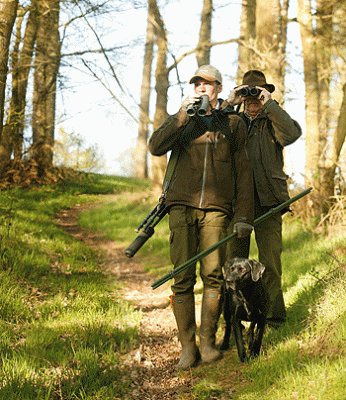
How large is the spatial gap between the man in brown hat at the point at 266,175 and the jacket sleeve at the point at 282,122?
10 millimetres

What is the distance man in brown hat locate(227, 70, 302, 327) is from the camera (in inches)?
159

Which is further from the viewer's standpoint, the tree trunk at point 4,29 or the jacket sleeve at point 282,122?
the tree trunk at point 4,29

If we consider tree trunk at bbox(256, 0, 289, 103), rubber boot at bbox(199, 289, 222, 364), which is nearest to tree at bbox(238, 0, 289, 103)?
tree trunk at bbox(256, 0, 289, 103)

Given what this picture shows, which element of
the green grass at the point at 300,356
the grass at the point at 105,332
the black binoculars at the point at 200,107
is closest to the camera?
the green grass at the point at 300,356

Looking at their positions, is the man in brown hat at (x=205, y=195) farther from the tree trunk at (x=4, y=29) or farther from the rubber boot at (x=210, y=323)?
the tree trunk at (x=4, y=29)

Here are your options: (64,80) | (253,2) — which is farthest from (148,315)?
(253,2)

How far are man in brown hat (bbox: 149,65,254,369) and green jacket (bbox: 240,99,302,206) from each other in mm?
329

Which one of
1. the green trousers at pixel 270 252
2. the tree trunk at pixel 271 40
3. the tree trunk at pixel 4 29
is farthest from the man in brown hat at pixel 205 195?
the tree trunk at pixel 271 40

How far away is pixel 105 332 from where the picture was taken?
4.40 m

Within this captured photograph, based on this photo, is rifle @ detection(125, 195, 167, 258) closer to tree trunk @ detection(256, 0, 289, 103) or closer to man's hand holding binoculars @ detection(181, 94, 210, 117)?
man's hand holding binoculars @ detection(181, 94, 210, 117)

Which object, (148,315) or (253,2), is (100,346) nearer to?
(148,315)

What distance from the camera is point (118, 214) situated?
12.4m

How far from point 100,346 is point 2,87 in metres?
3.24

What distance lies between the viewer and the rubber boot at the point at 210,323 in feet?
12.6
